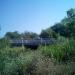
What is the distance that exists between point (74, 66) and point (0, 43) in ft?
21.3

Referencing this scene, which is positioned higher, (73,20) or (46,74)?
(73,20)

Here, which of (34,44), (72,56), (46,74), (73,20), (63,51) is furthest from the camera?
(34,44)

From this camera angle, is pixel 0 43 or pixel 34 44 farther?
pixel 34 44

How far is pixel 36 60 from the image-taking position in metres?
12.0

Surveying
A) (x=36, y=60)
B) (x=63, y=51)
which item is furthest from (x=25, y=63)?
→ (x=63, y=51)

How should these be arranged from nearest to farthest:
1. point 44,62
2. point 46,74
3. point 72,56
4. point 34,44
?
point 46,74
point 44,62
point 72,56
point 34,44

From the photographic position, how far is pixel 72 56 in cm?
1409

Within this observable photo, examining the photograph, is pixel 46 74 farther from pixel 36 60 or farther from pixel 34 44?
pixel 34 44

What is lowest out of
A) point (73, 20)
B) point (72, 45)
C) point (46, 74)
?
point (46, 74)

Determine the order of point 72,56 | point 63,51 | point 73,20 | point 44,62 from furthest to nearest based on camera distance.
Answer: point 73,20
point 63,51
point 72,56
point 44,62

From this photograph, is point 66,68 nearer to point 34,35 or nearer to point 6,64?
point 6,64

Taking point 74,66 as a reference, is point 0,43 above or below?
above

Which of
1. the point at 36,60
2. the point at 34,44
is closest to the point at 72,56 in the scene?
the point at 36,60

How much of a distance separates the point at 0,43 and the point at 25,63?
170 inches
